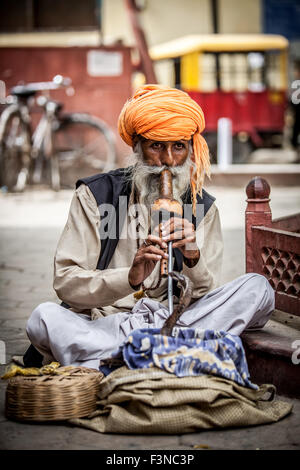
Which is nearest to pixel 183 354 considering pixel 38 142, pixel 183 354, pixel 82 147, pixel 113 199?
pixel 183 354

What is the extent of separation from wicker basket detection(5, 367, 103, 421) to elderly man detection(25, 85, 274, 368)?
0.87 feet

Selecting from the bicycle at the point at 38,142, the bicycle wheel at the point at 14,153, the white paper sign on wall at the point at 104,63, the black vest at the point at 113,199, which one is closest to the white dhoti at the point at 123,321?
the black vest at the point at 113,199

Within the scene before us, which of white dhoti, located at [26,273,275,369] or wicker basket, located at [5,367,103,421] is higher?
white dhoti, located at [26,273,275,369]

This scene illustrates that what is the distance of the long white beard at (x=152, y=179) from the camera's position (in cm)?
329

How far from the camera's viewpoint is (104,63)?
11.7m

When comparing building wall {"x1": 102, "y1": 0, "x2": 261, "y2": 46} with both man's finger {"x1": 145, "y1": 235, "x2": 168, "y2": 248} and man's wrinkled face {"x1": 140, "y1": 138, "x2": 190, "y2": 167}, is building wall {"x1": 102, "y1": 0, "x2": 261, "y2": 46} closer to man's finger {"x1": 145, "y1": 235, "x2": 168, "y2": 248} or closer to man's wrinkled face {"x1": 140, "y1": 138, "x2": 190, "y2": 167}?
man's wrinkled face {"x1": 140, "y1": 138, "x2": 190, "y2": 167}

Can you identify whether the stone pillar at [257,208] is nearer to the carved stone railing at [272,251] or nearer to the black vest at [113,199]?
the carved stone railing at [272,251]

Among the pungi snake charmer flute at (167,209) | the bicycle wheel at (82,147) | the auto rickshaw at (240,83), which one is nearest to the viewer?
the pungi snake charmer flute at (167,209)

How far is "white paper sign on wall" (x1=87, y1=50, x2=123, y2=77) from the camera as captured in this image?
11.7 metres

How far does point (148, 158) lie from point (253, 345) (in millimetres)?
956

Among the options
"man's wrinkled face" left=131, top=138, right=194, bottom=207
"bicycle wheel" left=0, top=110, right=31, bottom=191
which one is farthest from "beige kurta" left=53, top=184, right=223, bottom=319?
"bicycle wheel" left=0, top=110, right=31, bottom=191

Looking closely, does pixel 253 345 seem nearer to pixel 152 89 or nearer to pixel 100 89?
pixel 152 89

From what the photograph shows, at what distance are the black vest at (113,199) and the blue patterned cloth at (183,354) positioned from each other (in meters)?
0.54

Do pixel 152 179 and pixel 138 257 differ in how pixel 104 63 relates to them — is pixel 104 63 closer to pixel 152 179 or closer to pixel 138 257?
pixel 152 179
